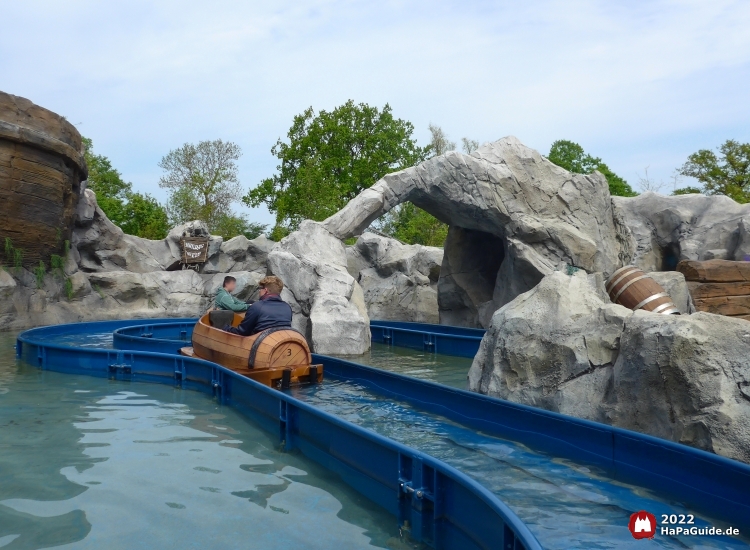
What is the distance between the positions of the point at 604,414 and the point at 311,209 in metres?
23.7

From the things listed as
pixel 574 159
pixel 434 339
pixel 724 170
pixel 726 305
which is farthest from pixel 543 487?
pixel 574 159

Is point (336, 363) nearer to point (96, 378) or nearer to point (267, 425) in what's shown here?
point (267, 425)

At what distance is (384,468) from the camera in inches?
170

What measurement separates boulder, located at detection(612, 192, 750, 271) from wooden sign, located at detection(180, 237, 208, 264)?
1406 centimetres

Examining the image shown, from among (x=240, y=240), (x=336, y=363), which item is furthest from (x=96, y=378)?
(x=240, y=240)

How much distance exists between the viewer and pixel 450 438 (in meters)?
5.90

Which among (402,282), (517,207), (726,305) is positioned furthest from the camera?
(402,282)

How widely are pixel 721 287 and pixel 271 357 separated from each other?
719cm

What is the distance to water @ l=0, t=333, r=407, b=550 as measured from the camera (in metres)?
3.82

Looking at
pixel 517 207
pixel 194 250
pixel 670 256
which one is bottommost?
pixel 670 256

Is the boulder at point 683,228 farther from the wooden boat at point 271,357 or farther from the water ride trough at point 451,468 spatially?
the water ride trough at point 451,468

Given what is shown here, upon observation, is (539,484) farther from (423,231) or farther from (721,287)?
(423,231)

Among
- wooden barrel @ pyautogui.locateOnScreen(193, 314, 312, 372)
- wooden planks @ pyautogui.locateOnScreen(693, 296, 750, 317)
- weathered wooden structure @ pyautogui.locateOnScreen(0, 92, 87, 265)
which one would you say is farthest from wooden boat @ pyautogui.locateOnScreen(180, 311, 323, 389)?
weathered wooden structure @ pyautogui.locateOnScreen(0, 92, 87, 265)

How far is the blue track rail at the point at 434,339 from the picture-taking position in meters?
12.0
